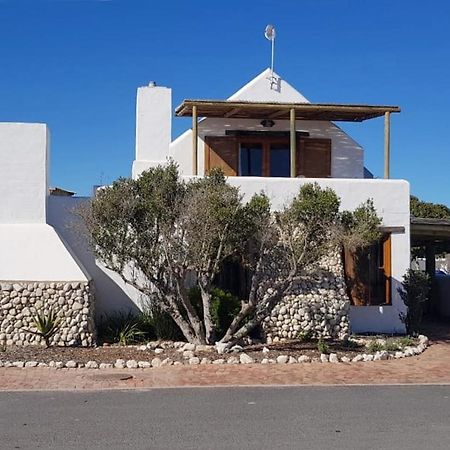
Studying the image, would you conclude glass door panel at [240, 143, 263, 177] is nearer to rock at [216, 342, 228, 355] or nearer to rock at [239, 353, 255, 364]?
rock at [216, 342, 228, 355]

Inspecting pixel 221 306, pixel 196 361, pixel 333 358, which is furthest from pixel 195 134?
pixel 333 358

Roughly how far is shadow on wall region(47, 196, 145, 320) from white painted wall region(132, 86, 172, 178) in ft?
8.33

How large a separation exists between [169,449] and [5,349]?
27.1ft

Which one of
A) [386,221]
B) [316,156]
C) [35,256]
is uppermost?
[316,156]

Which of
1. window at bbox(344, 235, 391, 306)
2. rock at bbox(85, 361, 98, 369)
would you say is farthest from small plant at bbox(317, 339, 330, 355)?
rock at bbox(85, 361, 98, 369)

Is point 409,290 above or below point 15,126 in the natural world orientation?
below

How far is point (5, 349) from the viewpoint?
48.4 ft

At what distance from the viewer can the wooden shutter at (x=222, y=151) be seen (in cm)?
2081

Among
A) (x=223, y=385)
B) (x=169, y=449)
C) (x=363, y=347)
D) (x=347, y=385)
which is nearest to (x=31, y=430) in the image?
(x=169, y=449)

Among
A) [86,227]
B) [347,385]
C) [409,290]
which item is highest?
[86,227]

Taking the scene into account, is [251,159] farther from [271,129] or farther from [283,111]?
[283,111]

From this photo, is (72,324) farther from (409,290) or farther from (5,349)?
(409,290)

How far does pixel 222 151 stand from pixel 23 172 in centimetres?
622

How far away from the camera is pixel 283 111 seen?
1922 cm
